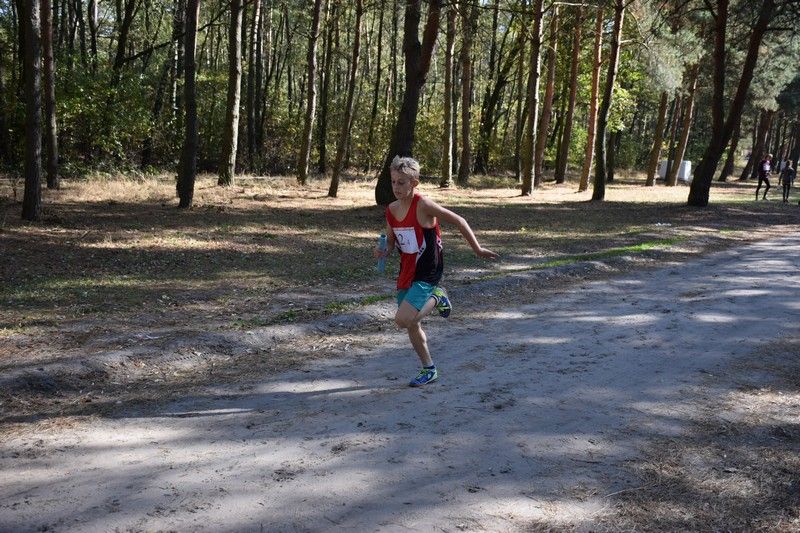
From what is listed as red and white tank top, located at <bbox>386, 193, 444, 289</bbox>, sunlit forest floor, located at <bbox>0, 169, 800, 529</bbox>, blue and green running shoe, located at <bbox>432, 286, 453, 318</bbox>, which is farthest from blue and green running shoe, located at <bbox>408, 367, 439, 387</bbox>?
sunlit forest floor, located at <bbox>0, 169, 800, 529</bbox>


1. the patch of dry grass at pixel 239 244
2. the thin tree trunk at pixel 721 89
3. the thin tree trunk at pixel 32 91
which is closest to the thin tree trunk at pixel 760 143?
the thin tree trunk at pixel 721 89

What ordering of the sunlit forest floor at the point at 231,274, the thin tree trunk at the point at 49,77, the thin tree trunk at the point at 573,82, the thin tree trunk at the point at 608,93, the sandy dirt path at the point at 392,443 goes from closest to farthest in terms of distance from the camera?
the sandy dirt path at the point at 392,443
the sunlit forest floor at the point at 231,274
the thin tree trunk at the point at 49,77
the thin tree trunk at the point at 608,93
the thin tree trunk at the point at 573,82

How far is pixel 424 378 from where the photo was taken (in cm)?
567

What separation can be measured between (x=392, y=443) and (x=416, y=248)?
174 cm

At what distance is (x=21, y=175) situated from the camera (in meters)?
21.0

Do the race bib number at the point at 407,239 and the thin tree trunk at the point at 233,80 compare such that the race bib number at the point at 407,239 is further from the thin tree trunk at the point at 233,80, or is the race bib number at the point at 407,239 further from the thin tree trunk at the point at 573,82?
the thin tree trunk at the point at 573,82

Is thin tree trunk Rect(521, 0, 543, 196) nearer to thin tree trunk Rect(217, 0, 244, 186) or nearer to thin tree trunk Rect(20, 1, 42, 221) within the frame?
thin tree trunk Rect(217, 0, 244, 186)

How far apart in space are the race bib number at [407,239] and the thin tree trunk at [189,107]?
485 inches

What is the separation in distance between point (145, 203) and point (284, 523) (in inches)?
633

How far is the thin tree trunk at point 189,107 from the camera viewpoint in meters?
15.9

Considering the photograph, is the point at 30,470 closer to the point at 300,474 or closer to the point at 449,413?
the point at 300,474

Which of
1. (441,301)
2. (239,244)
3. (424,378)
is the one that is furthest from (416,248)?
(239,244)

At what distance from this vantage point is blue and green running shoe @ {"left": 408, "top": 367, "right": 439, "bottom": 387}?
18.5 ft

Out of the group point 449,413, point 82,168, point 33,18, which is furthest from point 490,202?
point 449,413
